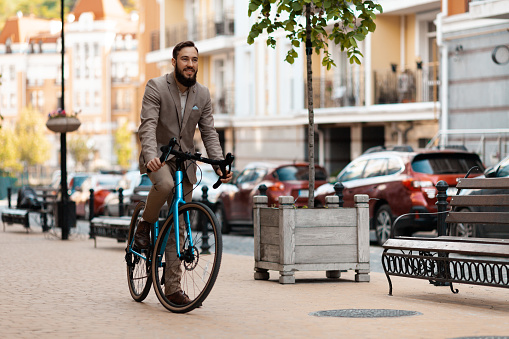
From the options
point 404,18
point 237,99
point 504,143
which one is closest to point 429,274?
point 504,143

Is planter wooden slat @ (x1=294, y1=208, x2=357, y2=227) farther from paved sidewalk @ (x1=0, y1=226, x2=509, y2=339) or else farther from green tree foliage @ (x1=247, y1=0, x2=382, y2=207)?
green tree foliage @ (x1=247, y1=0, x2=382, y2=207)

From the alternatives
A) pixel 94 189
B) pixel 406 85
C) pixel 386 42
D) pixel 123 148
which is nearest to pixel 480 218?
pixel 406 85

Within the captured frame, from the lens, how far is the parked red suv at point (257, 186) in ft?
77.7

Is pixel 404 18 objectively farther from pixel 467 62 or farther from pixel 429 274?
pixel 429 274

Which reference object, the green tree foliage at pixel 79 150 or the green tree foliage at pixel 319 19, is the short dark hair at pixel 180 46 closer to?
the green tree foliage at pixel 319 19

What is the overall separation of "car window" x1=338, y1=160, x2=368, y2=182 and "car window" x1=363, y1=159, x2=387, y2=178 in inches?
7.2

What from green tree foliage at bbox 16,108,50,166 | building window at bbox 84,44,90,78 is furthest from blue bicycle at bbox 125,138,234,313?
building window at bbox 84,44,90,78

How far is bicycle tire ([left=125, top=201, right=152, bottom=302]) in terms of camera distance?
31.1ft

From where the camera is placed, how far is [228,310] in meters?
9.05

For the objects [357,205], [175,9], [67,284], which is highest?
[175,9]

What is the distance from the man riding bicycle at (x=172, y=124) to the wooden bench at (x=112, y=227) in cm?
841

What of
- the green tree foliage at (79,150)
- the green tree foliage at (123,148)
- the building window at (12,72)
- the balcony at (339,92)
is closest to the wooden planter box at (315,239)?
the balcony at (339,92)

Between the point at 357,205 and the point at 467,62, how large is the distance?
1797 centimetres

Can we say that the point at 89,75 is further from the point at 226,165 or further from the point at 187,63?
the point at 226,165
